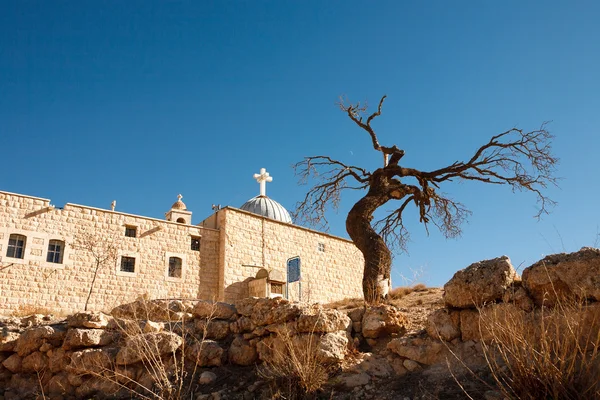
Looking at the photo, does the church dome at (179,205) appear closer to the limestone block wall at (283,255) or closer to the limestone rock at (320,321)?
the limestone block wall at (283,255)

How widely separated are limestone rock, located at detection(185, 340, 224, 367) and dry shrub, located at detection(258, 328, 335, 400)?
79 centimetres

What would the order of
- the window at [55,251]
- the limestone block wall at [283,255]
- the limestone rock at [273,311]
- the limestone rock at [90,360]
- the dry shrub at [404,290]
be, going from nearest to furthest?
the limestone rock at [273,311], the limestone rock at [90,360], the dry shrub at [404,290], the window at [55,251], the limestone block wall at [283,255]

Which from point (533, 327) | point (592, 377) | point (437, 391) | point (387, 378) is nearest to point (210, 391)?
point (387, 378)

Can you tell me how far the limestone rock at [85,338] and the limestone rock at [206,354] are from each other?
Result: 1.47 m

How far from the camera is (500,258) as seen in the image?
6.31 meters

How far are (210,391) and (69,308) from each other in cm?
1390

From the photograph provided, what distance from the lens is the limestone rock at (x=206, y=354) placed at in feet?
23.2

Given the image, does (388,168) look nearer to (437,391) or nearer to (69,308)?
(437,391)

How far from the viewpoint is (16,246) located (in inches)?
709

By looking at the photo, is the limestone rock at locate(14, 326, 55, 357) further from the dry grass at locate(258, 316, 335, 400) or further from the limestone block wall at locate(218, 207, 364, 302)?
the limestone block wall at locate(218, 207, 364, 302)

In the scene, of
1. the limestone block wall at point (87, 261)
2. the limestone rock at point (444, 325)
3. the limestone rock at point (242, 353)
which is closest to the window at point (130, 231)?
the limestone block wall at point (87, 261)

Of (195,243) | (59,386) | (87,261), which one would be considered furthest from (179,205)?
(59,386)

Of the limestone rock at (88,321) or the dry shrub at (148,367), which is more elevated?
the limestone rock at (88,321)

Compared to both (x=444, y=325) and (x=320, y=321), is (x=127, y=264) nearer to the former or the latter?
(x=320, y=321)
